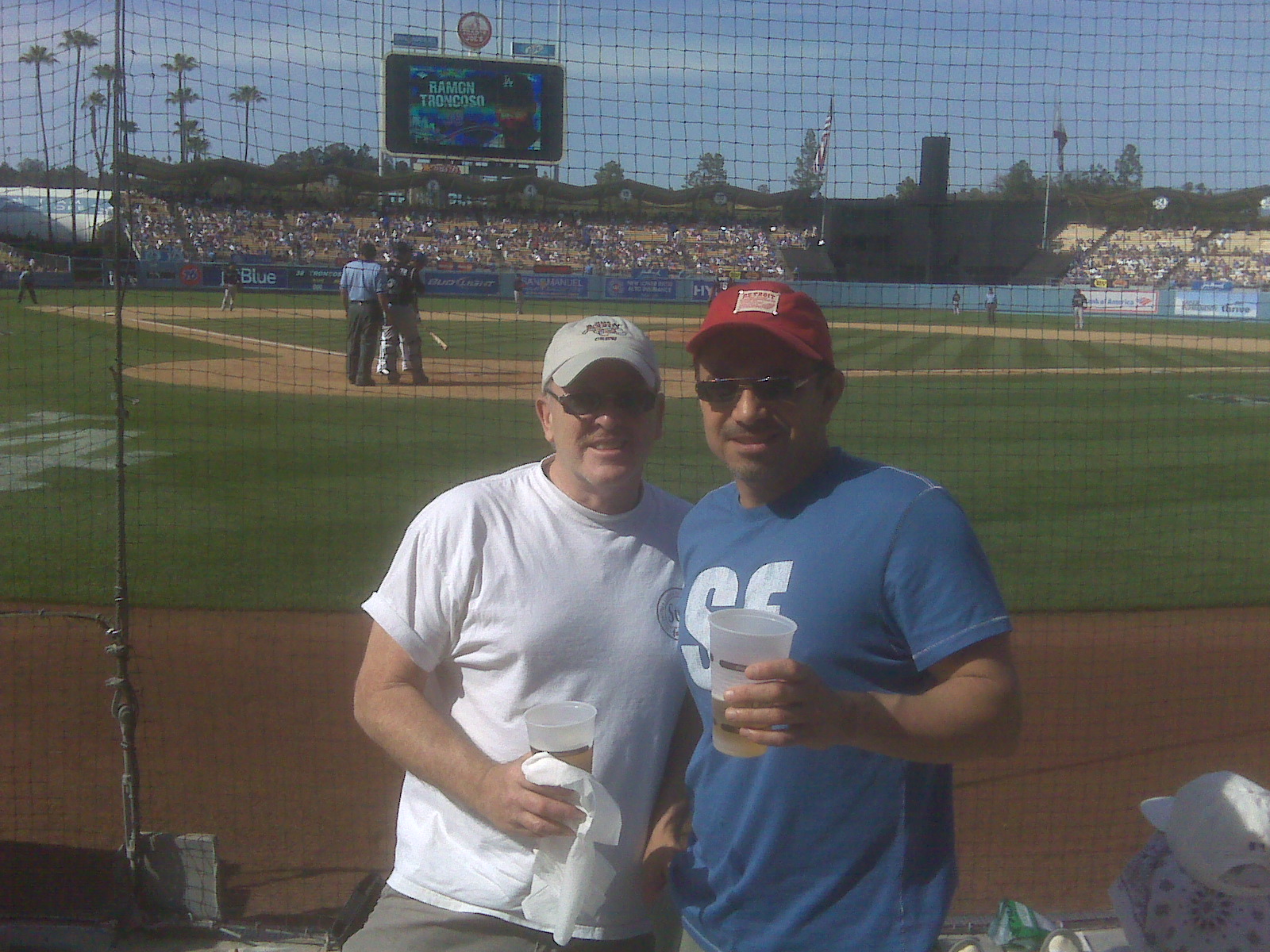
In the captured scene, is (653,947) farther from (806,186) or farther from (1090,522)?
(1090,522)

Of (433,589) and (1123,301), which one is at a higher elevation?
(1123,301)

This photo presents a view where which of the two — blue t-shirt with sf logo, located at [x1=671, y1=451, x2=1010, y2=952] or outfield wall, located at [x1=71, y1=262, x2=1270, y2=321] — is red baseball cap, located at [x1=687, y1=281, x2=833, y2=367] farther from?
outfield wall, located at [x1=71, y1=262, x2=1270, y2=321]

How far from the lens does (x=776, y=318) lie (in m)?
2.01

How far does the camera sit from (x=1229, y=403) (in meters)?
16.8

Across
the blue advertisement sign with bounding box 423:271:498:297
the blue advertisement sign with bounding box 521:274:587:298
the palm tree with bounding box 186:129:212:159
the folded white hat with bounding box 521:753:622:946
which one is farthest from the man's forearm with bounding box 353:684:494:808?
the blue advertisement sign with bounding box 521:274:587:298

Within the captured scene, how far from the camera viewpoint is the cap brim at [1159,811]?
8.12ft

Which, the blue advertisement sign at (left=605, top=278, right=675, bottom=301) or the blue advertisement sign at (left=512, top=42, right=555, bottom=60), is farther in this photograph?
the blue advertisement sign at (left=605, top=278, right=675, bottom=301)

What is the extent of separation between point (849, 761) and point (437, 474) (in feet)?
29.2

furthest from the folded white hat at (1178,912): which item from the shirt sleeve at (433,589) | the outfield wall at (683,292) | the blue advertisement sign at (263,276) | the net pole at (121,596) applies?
the blue advertisement sign at (263,276)

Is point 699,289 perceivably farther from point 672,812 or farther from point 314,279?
point 672,812

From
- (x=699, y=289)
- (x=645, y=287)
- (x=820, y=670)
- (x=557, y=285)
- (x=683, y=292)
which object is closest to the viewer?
(x=820, y=670)

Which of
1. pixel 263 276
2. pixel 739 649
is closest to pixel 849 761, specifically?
pixel 739 649

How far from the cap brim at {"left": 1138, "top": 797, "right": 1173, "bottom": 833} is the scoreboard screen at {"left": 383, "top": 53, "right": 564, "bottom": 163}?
23.1m

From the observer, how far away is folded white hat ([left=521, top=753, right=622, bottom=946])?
1.88 m
